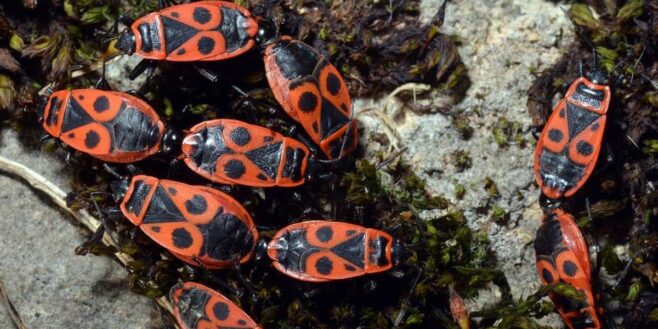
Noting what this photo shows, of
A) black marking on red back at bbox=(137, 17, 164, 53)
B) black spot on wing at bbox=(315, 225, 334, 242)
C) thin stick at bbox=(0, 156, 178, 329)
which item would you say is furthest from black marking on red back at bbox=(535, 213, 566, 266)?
black marking on red back at bbox=(137, 17, 164, 53)

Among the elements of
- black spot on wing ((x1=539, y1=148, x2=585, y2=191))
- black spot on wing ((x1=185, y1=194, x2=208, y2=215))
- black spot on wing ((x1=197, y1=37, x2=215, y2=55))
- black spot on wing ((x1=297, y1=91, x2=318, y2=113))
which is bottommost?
black spot on wing ((x1=539, y1=148, x2=585, y2=191))

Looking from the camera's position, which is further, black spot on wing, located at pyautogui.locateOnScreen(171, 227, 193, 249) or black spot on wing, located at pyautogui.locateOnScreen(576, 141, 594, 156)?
black spot on wing, located at pyautogui.locateOnScreen(576, 141, 594, 156)

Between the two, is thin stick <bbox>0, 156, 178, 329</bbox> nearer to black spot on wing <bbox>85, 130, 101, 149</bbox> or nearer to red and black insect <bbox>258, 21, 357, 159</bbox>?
black spot on wing <bbox>85, 130, 101, 149</bbox>

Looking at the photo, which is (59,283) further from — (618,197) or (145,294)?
(618,197)

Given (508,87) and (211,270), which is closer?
(211,270)

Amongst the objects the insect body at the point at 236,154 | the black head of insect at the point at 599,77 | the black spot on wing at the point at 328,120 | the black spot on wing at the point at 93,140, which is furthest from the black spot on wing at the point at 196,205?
the black head of insect at the point at 599,77

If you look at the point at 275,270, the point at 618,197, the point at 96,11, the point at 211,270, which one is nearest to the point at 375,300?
the point at 275,270
